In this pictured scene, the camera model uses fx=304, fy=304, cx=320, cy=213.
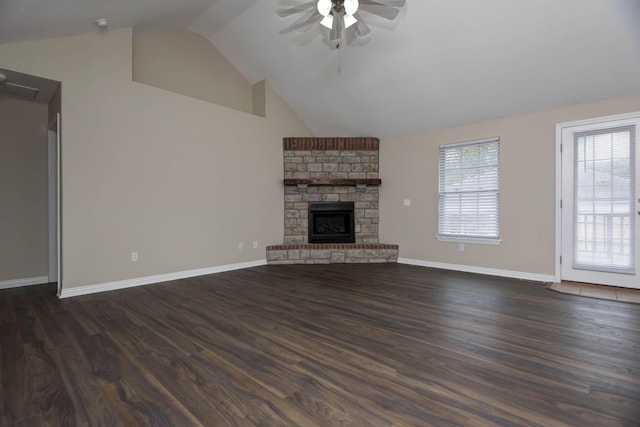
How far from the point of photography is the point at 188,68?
5000 mm

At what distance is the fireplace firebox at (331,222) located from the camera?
228 inches

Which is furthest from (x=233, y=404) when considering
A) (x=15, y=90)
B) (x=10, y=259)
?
(x=15, y=90)

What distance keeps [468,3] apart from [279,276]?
396 centimetres

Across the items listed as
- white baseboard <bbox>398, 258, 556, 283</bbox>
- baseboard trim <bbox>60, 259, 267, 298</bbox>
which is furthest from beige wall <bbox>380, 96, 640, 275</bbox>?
baseboard trim <bbox>60, 259, 267, 298</bbox>

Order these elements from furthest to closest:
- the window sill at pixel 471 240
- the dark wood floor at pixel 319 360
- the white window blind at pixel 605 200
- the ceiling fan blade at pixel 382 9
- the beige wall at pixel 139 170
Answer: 1. the window sill at pixel 471 240
2. the white window blind at pixel 605 200
3. the beige wall at pixel 139 170
4. the ceiling fan blade at pixel 382 9
5. the dark wood floor at pixel 319 360

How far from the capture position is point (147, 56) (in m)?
4.50

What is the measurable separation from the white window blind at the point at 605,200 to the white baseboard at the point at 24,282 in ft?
22.9

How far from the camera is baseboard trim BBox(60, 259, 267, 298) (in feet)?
11.3

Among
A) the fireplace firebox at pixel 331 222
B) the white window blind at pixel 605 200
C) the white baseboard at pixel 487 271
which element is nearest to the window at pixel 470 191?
the white baseboard at pixel 487 271

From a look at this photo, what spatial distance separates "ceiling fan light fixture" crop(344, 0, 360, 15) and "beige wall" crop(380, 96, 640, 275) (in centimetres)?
286

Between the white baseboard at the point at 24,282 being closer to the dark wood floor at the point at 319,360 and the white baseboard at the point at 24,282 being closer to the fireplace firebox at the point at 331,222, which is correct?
the dark wood floor at the point at 319,360

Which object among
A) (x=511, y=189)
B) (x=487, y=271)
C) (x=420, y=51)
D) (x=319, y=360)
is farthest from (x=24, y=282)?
(x=511, y=189)

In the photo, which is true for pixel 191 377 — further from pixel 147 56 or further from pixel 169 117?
pixel 147 56

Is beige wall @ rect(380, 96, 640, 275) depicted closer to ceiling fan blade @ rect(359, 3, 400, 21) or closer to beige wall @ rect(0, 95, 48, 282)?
ceiling fan blade @ rect(359, 3, 400, 21)
